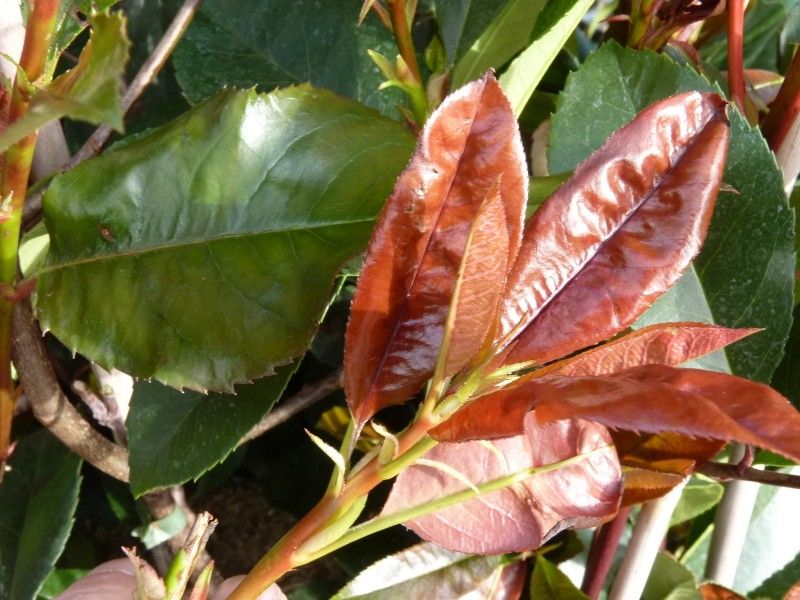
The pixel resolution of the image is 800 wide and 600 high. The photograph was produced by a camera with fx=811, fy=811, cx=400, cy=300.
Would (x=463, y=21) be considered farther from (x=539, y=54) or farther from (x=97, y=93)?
(x=97, y=93)

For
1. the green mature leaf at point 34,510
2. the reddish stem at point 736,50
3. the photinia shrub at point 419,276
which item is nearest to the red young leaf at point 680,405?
the photinia shrub at point 419,276

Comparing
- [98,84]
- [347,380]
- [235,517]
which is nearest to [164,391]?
[347,380]

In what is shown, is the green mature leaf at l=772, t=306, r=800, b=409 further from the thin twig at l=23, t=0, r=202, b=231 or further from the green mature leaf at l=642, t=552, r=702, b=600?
the thin twig at l=23, t=0, r=202, b=231

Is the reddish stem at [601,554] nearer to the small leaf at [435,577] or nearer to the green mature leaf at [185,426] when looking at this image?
the small leaf at [435,577]

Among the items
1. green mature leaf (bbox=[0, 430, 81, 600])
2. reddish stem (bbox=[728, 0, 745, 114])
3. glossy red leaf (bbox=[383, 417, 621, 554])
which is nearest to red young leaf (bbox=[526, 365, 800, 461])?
glossy red leaf (bbox=[383, 417, 621, 554])

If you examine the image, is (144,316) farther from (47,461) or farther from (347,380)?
(47,461)

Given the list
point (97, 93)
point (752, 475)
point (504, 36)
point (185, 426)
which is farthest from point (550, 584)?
point (97, 93)
